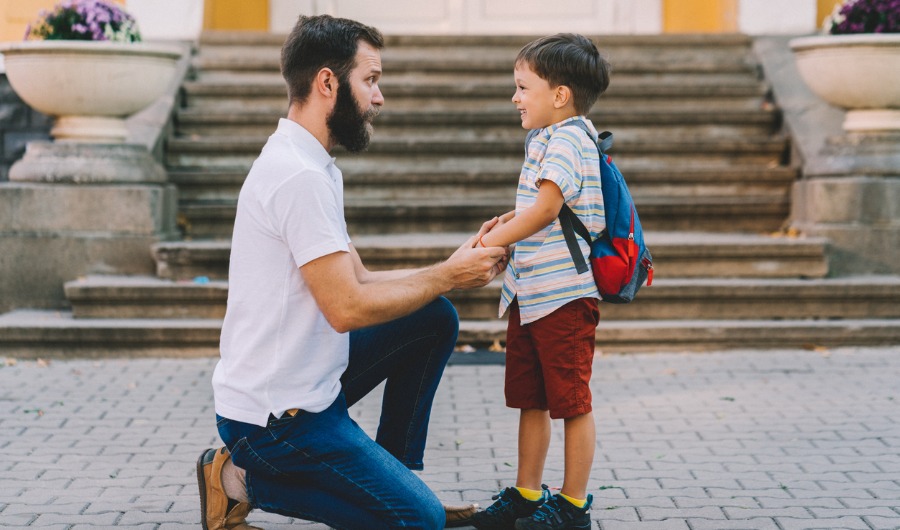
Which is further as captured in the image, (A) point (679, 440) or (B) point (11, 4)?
(B) point (11, 4)

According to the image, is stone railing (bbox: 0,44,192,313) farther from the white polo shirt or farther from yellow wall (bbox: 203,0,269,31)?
yellow wall (bbox: 203,0,269,31)

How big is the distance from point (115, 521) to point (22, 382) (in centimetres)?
233

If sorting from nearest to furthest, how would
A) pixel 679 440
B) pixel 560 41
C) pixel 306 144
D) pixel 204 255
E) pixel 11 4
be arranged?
pixel 306 144 < pixel 560 41 < pixel 679 440 < pixel 204 255 < pixel 11 4

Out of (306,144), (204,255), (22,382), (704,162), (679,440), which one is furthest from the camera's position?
(704,162)

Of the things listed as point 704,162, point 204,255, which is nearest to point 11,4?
point 204,255

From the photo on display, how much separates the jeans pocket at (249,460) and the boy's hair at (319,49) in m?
0.99

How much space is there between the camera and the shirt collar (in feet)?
10.8

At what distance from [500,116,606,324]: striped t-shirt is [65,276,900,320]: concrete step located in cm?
301

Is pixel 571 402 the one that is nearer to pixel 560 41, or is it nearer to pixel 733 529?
pixel 733 529

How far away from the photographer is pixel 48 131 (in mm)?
8703

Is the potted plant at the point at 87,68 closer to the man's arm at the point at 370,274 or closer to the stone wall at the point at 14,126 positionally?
the stone wall at the point at 14,126

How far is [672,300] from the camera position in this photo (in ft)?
22.4

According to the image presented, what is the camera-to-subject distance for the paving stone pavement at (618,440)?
3908 millimetres

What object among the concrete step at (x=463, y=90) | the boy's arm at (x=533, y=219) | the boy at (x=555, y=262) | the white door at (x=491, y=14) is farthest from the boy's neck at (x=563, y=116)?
the white door at (x=491, y=14)
